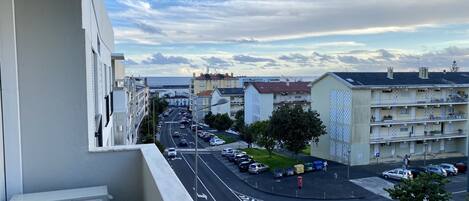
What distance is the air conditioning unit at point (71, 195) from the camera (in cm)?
234

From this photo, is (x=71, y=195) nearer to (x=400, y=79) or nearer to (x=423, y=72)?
(x=400, y=79)

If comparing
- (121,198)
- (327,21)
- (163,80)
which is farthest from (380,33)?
(163,80)

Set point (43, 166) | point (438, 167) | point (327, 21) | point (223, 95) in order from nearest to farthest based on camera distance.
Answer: point (43, 166), point (438, 167), point (327, 21), point (223, 95)

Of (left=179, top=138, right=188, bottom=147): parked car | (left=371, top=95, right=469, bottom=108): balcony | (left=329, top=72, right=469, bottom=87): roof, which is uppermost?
(left=329, top=72, right=469, bottom=87): roof

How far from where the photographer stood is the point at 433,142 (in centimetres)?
2392

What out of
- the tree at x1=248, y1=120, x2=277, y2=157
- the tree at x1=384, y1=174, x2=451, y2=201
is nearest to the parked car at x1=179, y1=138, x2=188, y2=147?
the tree at x1=248, y1=120, x2=277, y2=157

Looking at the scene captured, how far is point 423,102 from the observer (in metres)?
22.5

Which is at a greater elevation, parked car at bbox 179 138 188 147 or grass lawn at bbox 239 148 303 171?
parked car at bbox 179 138 188 147

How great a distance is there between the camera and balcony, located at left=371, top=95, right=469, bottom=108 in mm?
21511

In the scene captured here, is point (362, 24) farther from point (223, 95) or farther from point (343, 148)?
point (223, 95)

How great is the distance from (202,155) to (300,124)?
735cm

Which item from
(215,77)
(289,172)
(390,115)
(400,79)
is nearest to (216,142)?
(289,172)

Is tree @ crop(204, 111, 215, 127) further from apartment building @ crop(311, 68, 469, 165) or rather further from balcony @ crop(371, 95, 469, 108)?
balcony @ crop(371, 95, 469, 108)

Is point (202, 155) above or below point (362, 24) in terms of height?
below
